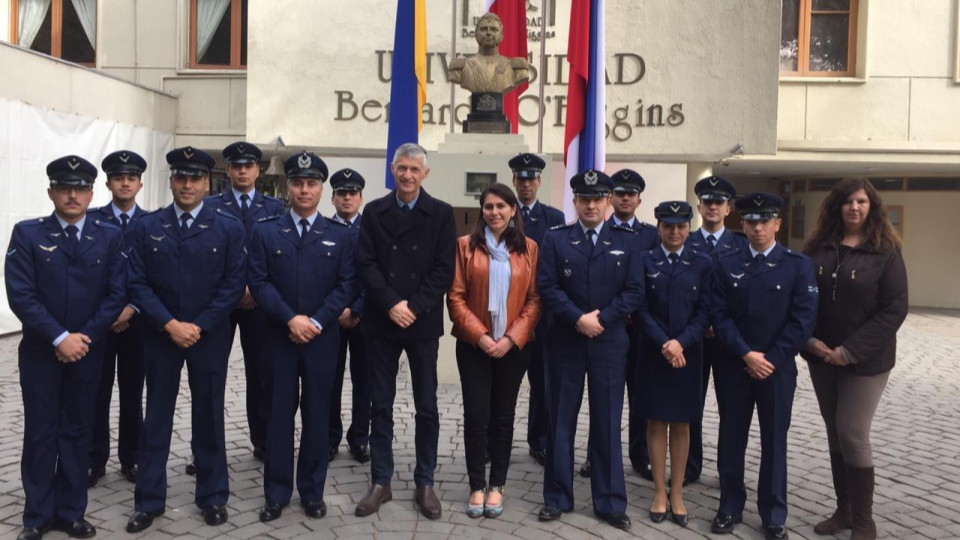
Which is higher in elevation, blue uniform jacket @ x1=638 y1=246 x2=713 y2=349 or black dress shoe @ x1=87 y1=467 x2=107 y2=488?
blue uniform jacket @ x1=638 y1=246 x2=713 y2=349

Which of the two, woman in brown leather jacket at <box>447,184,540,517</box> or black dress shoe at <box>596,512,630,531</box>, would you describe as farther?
woman in brown leather jacket at <box>447,184,540,517</box>

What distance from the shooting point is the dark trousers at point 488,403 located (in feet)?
15.0

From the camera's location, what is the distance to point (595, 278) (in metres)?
4.47

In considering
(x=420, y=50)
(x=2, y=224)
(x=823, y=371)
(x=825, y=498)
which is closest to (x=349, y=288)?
(x=823, y=371)

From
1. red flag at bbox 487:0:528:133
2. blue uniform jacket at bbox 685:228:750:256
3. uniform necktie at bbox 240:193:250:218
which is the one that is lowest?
blue uniform jacket at bbox 685:228:750:256

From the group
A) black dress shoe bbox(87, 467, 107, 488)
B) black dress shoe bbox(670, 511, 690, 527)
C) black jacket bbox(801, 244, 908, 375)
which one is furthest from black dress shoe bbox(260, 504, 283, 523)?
black jacket bbox(801, 244, 908, 375)

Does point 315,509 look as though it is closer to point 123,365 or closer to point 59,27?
point 123,365

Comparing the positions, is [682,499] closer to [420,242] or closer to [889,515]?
[889,515]

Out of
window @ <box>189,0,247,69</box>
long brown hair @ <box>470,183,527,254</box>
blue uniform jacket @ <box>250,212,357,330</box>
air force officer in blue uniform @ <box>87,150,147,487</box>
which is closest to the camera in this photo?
blue uniform jacket @ <box>250,212,357,330</box>

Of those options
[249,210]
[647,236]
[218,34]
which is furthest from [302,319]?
[218,34]

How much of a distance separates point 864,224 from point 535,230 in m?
2.22

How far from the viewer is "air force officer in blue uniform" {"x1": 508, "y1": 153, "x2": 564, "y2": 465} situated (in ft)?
18.6

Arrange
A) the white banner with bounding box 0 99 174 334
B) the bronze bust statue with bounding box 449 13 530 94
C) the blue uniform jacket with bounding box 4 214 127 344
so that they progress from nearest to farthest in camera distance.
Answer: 1. the blue uniform jacket with bounding box 4 214 127 344
2. the bronze bust statue with bounding box 449 13 530 94
3. the white banner with bounding box 0 99 174 334

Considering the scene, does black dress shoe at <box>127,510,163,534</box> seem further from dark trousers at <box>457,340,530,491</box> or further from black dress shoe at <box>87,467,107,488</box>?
dark trousers at <box>457,340,530,491</box>
